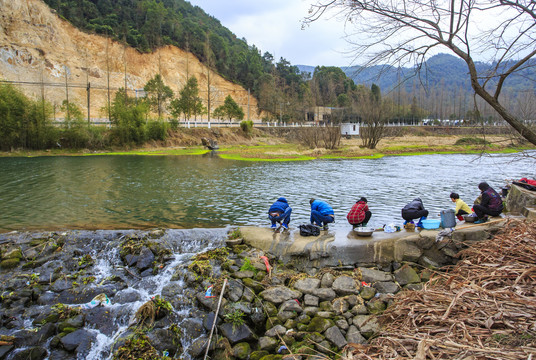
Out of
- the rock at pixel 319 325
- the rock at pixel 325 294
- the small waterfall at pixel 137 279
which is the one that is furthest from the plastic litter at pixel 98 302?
the rock at pixel 325 294

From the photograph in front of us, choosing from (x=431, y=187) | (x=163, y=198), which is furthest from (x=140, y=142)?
(x=431, y=187)

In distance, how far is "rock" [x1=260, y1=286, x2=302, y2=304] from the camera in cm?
677

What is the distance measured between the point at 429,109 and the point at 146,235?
107 m

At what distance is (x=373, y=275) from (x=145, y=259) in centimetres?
546

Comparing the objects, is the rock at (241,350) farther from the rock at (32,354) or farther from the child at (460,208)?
the child at (460,208)

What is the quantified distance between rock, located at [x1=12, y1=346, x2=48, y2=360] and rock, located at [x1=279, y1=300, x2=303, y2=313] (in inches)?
162

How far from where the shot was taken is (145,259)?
332 inches

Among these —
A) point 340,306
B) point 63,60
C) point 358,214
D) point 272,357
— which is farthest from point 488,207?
point 63,60

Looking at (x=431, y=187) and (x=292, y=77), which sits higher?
(x=292, y=77)

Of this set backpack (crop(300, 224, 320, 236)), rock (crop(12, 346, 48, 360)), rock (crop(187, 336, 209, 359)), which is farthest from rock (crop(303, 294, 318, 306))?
rock (crop(12, 346, 48, 360))

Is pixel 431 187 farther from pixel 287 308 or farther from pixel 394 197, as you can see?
pixel 287 308

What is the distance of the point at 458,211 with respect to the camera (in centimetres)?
1009

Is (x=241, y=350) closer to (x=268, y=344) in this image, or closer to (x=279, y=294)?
(x=268, y=344)

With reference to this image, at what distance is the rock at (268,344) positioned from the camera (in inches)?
224
